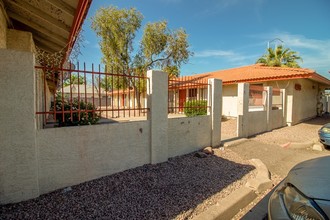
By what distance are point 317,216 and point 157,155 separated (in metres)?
3.49

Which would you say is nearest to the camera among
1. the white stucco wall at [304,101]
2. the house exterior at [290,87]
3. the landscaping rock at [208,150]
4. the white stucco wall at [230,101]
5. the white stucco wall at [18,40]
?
the white stucco wall at [18,40]

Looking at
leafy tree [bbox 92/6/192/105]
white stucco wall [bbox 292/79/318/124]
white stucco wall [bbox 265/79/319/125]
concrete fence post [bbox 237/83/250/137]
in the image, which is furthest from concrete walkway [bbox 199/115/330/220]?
leafy tree [bbox 92/6/192/105]

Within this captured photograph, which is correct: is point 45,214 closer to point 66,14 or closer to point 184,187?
point 184,187

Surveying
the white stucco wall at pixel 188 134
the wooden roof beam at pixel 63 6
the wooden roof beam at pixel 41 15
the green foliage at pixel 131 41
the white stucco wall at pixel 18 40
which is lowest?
the white stucco wall at pixel 188 134

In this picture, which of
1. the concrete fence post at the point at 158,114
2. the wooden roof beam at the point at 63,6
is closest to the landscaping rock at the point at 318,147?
the concrete fence post at the point at 158,114

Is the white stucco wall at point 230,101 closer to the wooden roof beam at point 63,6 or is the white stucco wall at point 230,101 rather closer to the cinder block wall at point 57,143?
the cinder block wall at point 57,143

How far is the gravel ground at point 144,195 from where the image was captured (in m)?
2.68

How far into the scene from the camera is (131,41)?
55.1ft

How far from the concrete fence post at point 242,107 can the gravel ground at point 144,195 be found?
3.46 metres

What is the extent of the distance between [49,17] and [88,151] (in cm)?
249

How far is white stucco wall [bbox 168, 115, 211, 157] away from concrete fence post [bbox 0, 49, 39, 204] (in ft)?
10.00

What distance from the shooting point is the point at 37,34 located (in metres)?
4.57

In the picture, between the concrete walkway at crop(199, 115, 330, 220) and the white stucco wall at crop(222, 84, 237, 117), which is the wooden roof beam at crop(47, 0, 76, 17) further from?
the white stucco wall at crop(222, 84, 237, 117)

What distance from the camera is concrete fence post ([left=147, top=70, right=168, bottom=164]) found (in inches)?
175
